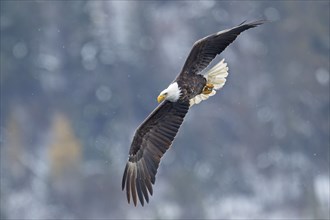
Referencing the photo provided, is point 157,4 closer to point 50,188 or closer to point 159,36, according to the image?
point 159,36

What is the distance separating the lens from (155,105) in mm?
23797

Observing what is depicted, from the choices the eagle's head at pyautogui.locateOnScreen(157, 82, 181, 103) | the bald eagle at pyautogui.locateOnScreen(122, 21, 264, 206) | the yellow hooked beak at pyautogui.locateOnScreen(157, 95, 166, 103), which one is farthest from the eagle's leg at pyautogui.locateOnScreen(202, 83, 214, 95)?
the yellow hooked beak at pyautogui.locateOnScreen(157, 95, 166, 103)

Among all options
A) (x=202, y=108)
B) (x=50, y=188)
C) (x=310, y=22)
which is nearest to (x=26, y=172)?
(x=50, y=188)

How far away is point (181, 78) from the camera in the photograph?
9797 mm

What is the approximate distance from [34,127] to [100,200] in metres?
3.36

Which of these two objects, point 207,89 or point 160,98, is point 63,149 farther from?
point 160,98

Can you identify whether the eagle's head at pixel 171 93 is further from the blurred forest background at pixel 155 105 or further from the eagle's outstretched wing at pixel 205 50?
the blurred forest background at pixel 155 105

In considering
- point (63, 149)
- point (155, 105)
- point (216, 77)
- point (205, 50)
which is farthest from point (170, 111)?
Answer: point (63, 149)

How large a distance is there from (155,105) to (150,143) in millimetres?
13641

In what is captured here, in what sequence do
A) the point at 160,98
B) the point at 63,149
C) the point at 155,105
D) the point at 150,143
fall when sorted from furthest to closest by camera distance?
the point at 63,149 < the point at 155,105 < the point at 150,143 < the point at 160,98

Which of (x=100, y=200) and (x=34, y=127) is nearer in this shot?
(x=100, y=200)

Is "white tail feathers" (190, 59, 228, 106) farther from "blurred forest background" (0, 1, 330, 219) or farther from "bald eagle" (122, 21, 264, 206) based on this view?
"blurred forest background" (0, 1, 330, 219)

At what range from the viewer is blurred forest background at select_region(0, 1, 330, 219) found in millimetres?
22656

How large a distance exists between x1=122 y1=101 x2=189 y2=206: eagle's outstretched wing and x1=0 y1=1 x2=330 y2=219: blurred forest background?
11380 mm
